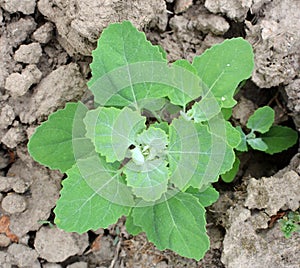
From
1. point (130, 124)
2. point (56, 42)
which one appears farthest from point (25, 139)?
point (130, 124)

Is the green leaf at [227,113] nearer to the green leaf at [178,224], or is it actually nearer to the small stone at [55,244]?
the green leaf at [178,224]

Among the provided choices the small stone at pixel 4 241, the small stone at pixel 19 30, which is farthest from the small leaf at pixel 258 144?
the small stone at pixel 4 241

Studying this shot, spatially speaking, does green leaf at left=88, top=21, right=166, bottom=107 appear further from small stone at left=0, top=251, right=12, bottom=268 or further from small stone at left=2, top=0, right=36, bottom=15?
small stone at left=0, top=251, right=12, bottom=268

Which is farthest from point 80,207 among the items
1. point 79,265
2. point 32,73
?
point 32,73

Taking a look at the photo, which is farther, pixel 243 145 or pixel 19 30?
pixel 243 145

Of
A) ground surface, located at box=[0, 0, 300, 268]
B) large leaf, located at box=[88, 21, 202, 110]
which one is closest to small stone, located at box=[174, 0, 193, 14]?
ground surface, located at box=[0, 0, 300, 268]

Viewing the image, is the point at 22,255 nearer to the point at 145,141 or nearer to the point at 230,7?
the point at 145,141
